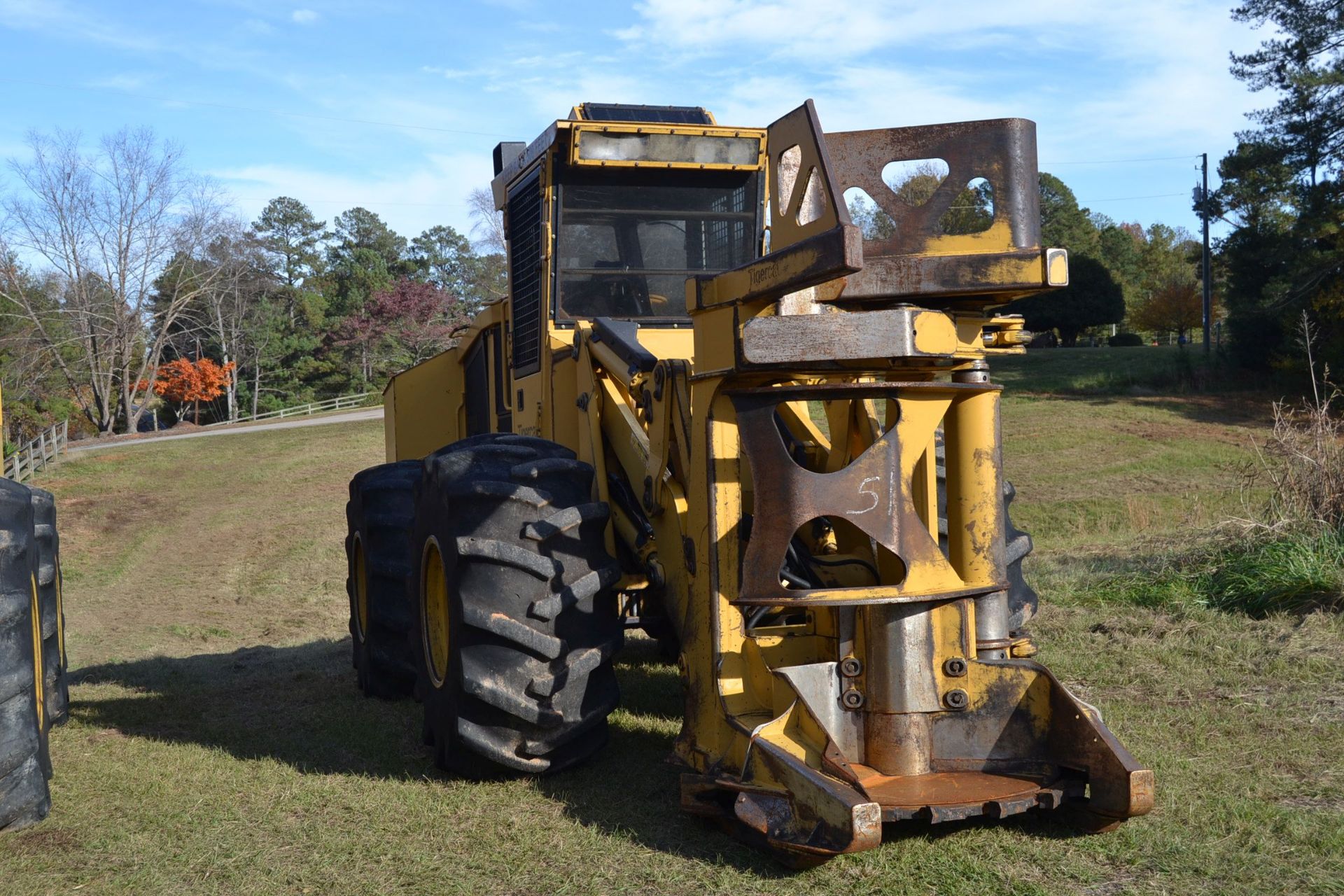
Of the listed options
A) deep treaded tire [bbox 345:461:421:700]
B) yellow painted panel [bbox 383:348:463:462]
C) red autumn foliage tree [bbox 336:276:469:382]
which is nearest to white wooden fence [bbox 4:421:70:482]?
yellow painted panel [bbox 383:348:463:462]

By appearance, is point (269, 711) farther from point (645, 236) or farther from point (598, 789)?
point (645, 236)

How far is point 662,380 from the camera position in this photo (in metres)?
5.37

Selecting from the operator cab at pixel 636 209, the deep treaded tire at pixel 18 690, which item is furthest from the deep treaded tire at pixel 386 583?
the deep treaded tire at pixel 18 690

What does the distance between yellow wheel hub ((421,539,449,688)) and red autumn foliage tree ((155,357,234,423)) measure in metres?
50.7

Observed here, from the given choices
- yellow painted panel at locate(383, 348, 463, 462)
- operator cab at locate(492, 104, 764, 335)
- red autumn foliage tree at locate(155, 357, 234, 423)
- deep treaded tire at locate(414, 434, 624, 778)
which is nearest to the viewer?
deep treaded tire at locate(414, 434, 624, 778)

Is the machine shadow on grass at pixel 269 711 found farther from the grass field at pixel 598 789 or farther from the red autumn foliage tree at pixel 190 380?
the red autumn foliage tree at pixel 190 380

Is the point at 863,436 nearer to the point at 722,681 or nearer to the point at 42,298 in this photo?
the point at 722,681

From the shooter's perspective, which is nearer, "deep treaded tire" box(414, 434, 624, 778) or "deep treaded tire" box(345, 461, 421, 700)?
"deep treaded tire" box(414, 434, 624, 778)

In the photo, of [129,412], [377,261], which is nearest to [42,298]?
[129,412]

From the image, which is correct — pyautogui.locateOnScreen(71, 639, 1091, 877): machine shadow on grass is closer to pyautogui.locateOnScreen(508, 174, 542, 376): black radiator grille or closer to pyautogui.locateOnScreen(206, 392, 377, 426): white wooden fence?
pyautogui.locateOnScreen(508, 174, 542, 376): black radiator grille

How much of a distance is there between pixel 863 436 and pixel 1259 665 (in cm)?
341

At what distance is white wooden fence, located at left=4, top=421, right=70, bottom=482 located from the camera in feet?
94.3

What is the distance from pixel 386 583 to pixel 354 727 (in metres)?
1.11

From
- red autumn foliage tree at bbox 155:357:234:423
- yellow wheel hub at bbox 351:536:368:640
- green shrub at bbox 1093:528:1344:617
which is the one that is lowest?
green shrub at bbox 1093:528:1344:617
